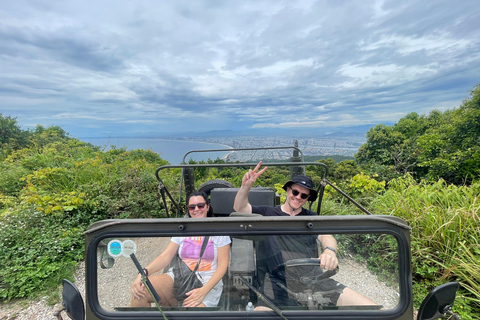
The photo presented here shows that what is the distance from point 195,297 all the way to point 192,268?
153 mm

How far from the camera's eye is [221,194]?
138 inches

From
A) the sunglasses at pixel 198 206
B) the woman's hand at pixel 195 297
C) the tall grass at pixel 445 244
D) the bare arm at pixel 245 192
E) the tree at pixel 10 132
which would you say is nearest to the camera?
the woman's hand at pixel 195 297

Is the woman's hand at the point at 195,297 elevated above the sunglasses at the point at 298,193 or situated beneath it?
situated beneath

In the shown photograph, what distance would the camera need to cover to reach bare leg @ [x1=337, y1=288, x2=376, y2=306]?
52.6 inches

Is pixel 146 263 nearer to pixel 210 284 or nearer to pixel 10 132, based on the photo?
pixel 210 284

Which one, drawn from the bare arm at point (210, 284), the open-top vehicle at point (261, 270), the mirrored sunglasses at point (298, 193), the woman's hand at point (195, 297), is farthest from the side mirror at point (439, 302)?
the mirrored sunglasses at point (298, 193)

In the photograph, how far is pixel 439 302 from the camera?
119 cm

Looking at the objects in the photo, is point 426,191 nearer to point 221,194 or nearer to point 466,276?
point 466,276

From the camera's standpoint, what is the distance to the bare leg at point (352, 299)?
4.38ft

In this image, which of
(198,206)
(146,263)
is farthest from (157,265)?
(198,206)

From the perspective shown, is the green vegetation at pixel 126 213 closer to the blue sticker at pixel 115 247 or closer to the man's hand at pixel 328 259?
the man's hand at pixel 328 259

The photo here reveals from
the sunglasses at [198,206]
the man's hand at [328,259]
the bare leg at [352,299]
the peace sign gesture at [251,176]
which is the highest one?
the peace sign gesture at [251,176]

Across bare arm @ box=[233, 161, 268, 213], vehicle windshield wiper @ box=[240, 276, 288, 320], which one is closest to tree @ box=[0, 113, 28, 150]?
bare arm @ box=[233, 161, 268, 213]

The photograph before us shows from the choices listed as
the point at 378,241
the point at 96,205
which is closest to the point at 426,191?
the point at 378,241
